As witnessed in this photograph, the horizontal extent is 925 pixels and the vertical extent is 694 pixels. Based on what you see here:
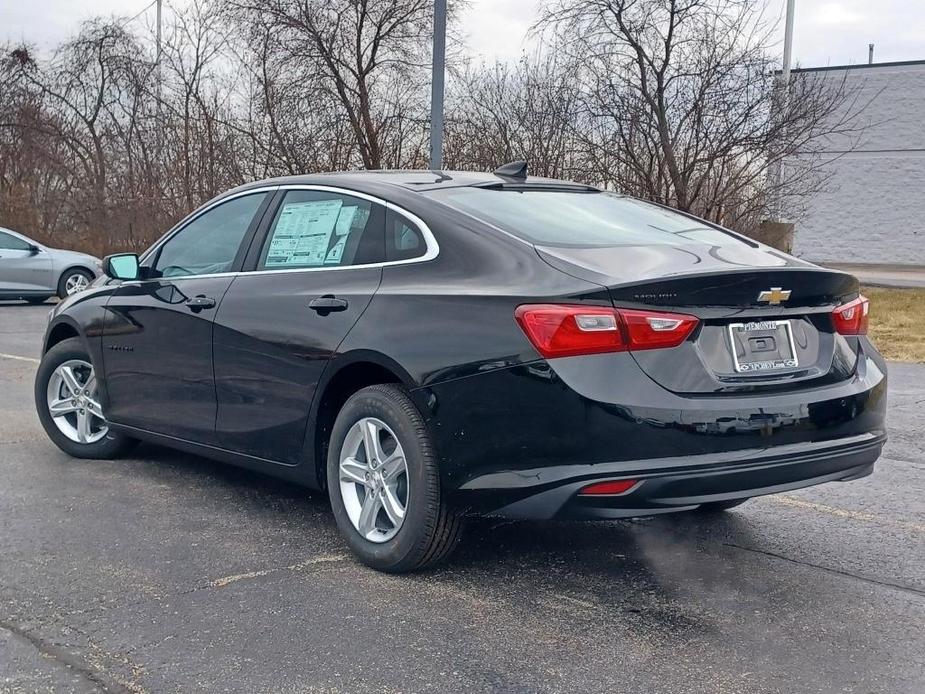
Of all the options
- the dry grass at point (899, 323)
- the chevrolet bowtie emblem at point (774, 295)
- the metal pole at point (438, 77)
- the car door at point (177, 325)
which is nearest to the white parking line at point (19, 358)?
the car door at point (177, 325)

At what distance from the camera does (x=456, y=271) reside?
4145 millimetres

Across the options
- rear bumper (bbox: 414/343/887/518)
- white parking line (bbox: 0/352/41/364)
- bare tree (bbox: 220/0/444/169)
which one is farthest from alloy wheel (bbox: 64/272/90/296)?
rear bumper (bbox: 414/343/887/518)

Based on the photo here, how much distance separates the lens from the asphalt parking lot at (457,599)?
3332 mm

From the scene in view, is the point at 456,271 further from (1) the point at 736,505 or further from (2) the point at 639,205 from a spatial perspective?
(1) the point at 736,505

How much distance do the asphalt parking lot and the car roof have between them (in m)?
1.48

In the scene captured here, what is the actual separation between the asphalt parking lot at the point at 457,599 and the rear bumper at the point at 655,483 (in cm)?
38

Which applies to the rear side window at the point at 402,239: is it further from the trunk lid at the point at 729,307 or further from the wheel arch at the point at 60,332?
the wheel arch at the point at 60,332

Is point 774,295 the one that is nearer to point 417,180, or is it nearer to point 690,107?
point 417,180

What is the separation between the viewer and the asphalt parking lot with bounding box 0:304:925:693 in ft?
10.9

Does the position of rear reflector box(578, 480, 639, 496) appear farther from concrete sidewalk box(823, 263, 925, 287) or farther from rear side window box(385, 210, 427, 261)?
concrete sidewalk box(823, 263, 925, 287)

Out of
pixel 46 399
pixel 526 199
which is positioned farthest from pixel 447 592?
pixel 46 399

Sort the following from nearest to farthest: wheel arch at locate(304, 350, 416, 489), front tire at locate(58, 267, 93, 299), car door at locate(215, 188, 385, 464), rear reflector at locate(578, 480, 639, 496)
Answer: rear reflector at locate(578, 480, 639, 496)
wheel arch at locate(304, 350, 416, 489)
car door at locate(215, 188, 385, 464)
front tire at locate(58, 267, 93, 299)

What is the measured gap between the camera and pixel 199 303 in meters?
5.19

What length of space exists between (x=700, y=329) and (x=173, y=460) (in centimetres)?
351
